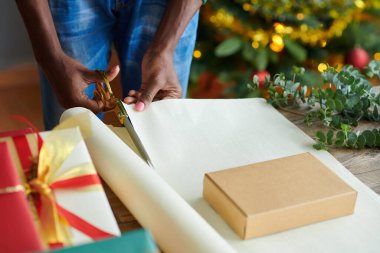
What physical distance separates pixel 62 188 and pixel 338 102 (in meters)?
0.56

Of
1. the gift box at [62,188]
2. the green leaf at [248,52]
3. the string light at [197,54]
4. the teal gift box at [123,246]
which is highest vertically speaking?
the teal gift box at [123,246]

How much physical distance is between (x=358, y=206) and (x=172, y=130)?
32cm

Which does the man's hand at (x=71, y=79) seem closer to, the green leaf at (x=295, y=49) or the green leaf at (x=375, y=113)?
the green leaf at (x=375, y=113)

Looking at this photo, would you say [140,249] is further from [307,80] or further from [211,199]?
[307,80]

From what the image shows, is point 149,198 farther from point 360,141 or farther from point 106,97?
point 360,141

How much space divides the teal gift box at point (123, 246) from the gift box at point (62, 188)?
0.29 ft

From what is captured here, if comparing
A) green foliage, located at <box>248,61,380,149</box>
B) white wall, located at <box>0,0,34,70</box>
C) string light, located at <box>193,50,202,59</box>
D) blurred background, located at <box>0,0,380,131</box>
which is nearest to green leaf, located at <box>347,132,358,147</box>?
green foliage, located at <box>248,61,380,149</box>

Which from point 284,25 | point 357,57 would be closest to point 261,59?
point 284,25

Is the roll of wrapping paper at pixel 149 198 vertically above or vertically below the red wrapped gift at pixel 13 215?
below

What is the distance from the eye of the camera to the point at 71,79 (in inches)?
43.7

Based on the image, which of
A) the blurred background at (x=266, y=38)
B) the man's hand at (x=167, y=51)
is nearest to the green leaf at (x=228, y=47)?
the blurred background at (x=266, y=38)

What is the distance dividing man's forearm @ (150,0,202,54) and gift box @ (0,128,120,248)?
55cm

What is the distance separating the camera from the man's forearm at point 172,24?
122cm

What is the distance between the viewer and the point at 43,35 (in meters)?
1.18
